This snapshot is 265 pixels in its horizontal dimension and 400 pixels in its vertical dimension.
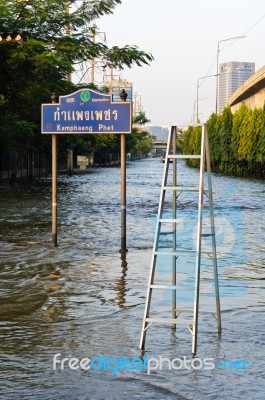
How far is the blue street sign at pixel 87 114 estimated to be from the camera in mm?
14859

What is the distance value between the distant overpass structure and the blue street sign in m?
55.6

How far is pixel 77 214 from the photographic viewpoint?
26.5m

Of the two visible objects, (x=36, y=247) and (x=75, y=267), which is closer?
(x=75, y=267)

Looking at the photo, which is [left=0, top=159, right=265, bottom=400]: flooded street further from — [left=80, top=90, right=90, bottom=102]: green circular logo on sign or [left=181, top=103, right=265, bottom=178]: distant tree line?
[left=181, top=103, right=265, bottom=178]: distant tree line

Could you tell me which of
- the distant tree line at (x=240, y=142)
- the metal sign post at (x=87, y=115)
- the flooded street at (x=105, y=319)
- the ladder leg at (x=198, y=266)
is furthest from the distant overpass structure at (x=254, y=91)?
the ladder leg at (x=198, y=266)

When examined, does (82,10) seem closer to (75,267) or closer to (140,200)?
(140,200)

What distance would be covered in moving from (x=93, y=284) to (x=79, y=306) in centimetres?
178

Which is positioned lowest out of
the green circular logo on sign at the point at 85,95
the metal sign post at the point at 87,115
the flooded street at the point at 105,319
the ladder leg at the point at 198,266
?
the flooded street at the point at 105,319

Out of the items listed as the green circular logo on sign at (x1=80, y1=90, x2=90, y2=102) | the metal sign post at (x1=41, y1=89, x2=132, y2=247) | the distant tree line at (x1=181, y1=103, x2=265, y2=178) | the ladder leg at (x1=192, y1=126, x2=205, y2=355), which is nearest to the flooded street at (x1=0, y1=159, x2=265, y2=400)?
the ladder leg at (x1=192, y1=126, x2=205, y2=355)

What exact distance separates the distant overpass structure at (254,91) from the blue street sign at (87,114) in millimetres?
55577

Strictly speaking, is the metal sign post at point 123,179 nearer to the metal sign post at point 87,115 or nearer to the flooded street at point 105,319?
the metal sign post at point 87,115

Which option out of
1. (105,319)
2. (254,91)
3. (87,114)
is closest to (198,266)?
(105,319)

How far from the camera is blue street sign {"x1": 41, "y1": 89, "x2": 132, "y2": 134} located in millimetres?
14859

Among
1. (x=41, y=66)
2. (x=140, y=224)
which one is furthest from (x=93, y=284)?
(x=41, y=66)
